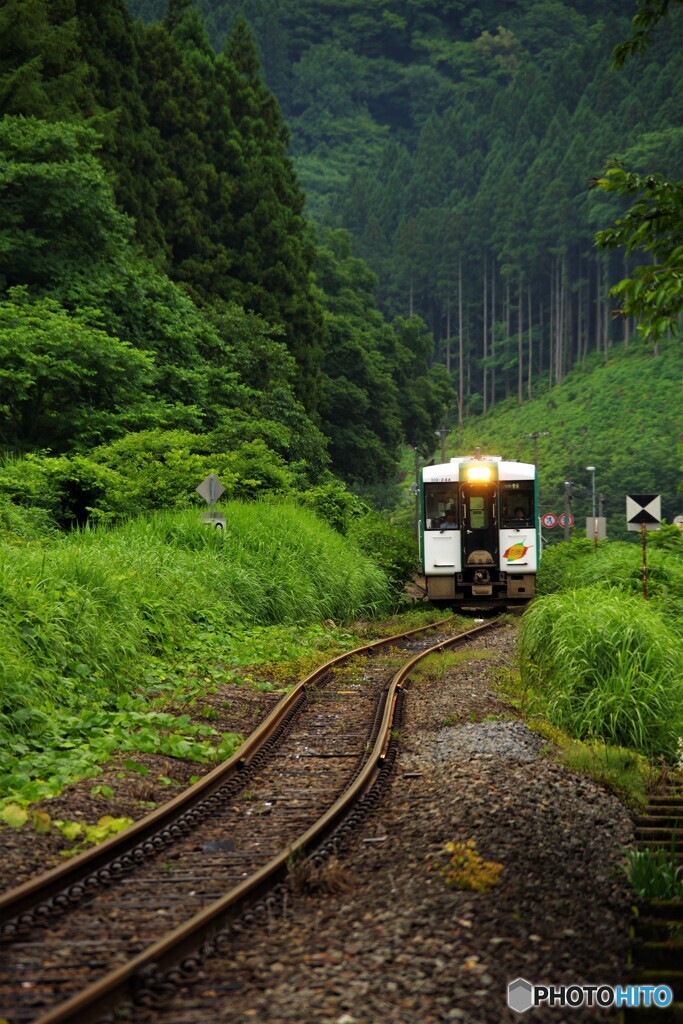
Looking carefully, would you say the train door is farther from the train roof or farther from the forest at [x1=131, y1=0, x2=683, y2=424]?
the forest at [x1=131, y1=0, x2=683, y2=424]

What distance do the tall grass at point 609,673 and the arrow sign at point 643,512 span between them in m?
4.51

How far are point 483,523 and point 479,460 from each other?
136 cm

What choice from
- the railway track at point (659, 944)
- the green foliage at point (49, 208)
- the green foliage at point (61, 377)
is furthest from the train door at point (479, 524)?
the railway track at point (659, 944)

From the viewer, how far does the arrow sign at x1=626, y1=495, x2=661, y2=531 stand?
57.4 ft

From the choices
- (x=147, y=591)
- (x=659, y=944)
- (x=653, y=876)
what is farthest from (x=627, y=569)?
(x=659, y=944)

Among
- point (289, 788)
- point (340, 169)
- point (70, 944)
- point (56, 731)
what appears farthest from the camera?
point (340, 169)

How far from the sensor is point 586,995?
4.97 meters

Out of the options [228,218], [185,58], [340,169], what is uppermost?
[340,169]

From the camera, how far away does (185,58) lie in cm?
4659

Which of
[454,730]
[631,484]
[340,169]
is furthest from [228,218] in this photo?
[340,169]

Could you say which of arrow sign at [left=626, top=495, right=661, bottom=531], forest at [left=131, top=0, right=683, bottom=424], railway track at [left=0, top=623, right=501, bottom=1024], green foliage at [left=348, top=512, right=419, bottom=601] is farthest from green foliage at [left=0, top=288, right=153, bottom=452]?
forest at [left=131, top=0, right=683, bottom=424]

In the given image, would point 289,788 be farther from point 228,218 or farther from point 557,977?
point 228,218

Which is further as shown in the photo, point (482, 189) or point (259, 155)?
point (482, 189)

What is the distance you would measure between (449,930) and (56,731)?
532 cm
